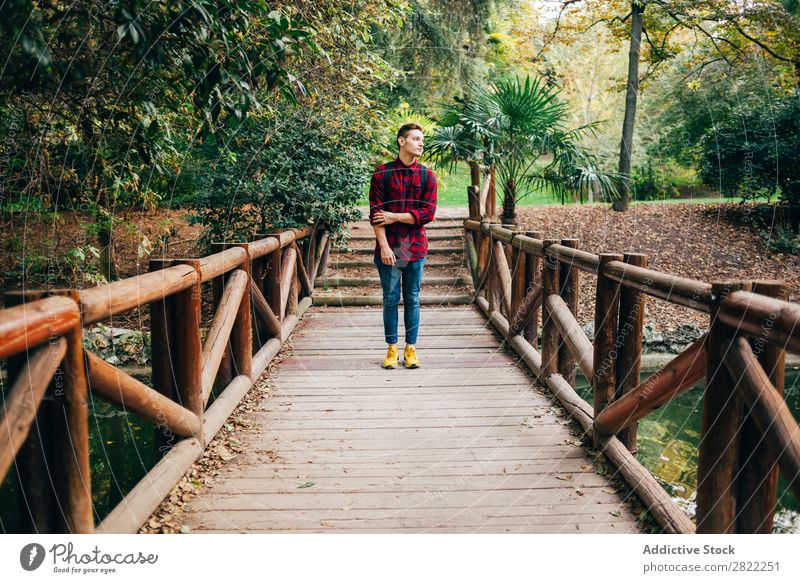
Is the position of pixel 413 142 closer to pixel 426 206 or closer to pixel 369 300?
pixel 426 206

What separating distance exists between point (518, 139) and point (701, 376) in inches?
248

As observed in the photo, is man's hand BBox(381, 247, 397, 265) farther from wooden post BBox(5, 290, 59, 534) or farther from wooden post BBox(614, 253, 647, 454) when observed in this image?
wooden post BBox(5, 290, 59, 534)

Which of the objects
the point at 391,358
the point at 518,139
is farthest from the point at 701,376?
the point at 518,139

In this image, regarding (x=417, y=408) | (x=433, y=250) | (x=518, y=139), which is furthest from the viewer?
(x=433, y=250)

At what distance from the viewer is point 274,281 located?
561cm

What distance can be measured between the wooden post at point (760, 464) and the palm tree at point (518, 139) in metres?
5.78

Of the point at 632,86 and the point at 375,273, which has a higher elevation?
the point at 632,86

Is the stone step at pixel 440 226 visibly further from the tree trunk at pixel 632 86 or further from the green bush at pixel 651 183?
the green bush at pixel 651 183

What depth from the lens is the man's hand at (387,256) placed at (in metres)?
4.67

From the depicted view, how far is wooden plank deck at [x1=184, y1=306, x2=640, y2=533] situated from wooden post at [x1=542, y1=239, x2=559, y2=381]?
0.22 meters

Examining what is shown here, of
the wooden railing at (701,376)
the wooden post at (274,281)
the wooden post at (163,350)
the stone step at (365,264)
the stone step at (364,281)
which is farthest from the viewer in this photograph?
the stone step at (365,264)

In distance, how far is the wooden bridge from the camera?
203 centimetres

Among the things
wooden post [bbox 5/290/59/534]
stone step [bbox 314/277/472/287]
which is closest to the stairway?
stone step [bbox 314/277/472/287]

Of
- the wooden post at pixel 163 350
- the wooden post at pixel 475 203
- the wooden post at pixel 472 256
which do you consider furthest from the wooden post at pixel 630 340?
the wooden post at pixel 475 203
